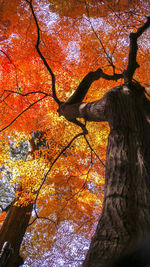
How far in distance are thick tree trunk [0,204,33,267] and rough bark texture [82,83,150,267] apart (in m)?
5.97

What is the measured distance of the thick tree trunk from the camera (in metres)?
5.96

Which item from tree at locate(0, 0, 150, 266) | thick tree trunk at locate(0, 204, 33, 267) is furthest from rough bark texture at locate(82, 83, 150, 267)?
thick tree trunk at locate(0, 204, 33, 267)

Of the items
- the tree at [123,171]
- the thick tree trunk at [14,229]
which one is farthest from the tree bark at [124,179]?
the thick tree trunk at [14,229]

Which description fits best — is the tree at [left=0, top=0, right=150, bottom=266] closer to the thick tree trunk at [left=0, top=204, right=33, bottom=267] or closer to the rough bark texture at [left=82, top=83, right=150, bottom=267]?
the rough bark texture at [left=82, top=83, right=150, bottom=267]

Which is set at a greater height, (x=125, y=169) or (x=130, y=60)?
(x=130, y=60)

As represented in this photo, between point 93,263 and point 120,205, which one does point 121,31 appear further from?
point 93,263

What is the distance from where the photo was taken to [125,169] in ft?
6.22

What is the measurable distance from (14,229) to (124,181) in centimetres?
627

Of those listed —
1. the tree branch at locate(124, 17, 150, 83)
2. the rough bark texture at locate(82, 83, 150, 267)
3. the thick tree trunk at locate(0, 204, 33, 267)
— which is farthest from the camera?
the thick tree trunk at locate(0, 204, 33, 267)

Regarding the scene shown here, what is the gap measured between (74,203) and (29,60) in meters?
9.11

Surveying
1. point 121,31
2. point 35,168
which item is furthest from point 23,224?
point 121,31

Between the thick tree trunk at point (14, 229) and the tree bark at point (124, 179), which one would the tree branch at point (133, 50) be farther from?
the thick tree trunk at point (14, 229)

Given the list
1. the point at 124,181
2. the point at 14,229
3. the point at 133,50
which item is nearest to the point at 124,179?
the point at 124,181

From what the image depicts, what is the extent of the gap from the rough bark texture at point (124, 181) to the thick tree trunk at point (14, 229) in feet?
19.6
